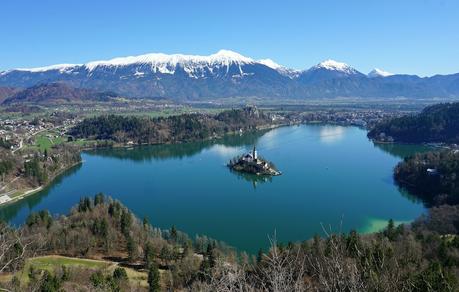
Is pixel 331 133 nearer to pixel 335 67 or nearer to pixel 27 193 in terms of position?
pixel 27 193

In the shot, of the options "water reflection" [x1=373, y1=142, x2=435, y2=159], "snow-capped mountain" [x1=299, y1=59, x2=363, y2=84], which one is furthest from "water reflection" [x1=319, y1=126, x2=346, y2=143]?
"snow-capped mountain" [x1=299, y1=59, x2=363, y2=84]

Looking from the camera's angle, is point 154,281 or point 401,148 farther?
point 401,148

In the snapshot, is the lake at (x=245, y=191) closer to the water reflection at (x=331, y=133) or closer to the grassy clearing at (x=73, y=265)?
the grassy clearing at (x=73, y=265)

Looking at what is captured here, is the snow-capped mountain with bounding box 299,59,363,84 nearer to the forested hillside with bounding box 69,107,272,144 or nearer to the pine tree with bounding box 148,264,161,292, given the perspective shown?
the forested hillside with bounding box 69,107,272,144

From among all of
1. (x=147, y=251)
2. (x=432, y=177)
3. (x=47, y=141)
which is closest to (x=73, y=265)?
(x=147, y=251)

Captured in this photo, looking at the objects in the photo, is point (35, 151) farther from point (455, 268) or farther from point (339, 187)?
point (455, 268)

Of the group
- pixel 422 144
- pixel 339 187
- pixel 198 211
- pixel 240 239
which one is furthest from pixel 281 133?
pixel 240 239
